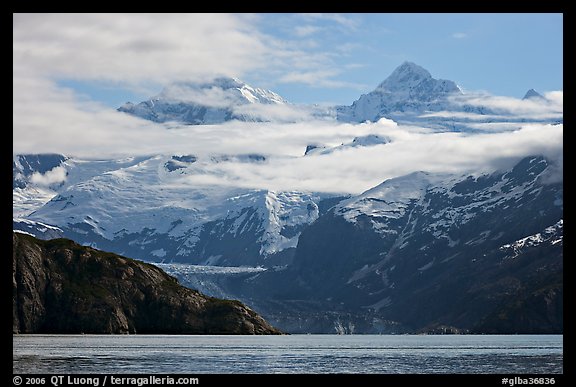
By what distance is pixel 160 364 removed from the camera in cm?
18425
